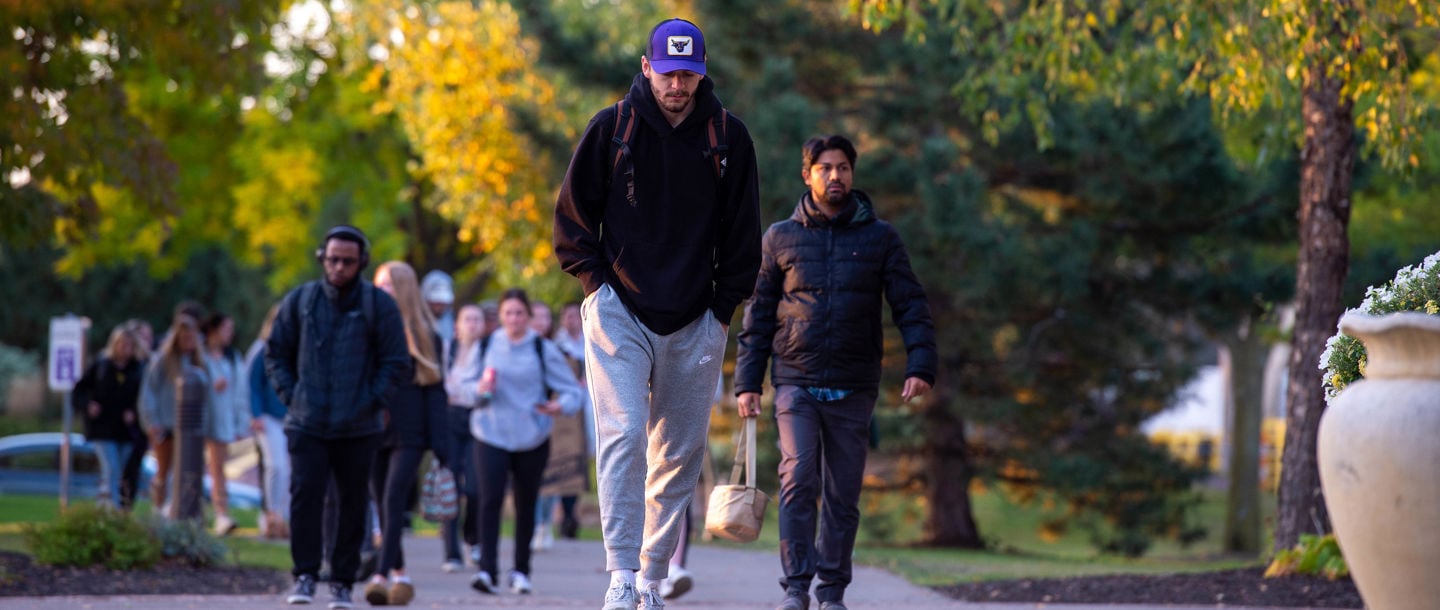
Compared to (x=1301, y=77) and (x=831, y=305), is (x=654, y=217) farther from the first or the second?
(x=1301, y=77)

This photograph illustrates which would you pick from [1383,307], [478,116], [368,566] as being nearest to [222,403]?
[368,566]

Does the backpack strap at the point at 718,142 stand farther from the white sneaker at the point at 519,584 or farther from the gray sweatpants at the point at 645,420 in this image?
the white sneaker at the point at 519,584

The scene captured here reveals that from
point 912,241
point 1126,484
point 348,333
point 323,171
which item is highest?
point 323,171

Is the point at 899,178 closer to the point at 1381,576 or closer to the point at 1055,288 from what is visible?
the point at 1055,288

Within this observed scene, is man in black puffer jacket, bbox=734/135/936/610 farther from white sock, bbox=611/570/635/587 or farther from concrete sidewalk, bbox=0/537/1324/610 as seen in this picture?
white sock, bbox=611/570/635/587

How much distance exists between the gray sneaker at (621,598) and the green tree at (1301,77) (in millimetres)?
5706

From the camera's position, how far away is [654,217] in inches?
251

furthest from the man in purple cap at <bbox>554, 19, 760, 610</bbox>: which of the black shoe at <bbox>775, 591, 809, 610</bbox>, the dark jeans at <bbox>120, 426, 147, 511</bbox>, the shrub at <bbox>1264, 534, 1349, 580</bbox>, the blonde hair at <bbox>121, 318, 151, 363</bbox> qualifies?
the blonde hair at <bbox>121, 318, 151, 363</bbox>

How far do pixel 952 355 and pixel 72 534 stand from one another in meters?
10.4

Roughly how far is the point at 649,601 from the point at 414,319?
4829 millimetres

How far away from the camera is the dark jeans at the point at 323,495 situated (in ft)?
30.4

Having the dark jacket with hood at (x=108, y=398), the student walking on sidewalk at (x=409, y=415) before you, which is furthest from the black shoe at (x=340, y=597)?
the dark jacket with hood at (x=108, y=398)

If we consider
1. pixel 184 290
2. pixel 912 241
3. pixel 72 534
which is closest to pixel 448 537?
pixel 72 534

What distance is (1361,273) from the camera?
17.8m
